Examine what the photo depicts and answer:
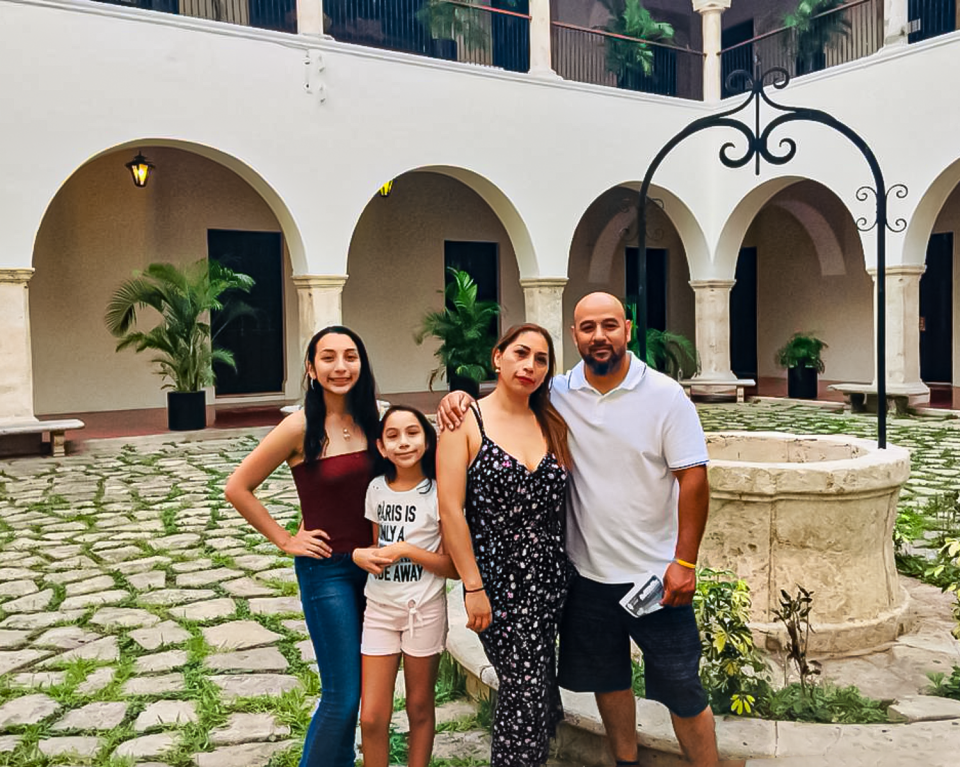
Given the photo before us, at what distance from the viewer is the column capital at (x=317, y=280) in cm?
1128

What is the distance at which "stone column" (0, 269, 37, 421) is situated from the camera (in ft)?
31.0

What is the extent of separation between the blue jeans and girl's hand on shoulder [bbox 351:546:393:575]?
0.12m

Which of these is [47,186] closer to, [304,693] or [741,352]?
[304,693]

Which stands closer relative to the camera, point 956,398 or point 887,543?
point 887,543

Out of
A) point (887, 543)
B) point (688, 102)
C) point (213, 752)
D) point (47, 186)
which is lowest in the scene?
point (213, 752)

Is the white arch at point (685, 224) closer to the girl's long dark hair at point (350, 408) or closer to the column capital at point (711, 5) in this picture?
the column capital at point (711, 5)

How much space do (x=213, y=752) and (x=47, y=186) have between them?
8160mm

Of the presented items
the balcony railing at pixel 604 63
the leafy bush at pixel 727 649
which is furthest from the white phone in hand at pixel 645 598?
the balcony railing at pixel 604 63

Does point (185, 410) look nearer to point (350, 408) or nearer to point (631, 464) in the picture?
point (350, 408)

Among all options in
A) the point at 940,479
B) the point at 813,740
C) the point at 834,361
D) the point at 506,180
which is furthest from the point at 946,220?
the point at 813,740

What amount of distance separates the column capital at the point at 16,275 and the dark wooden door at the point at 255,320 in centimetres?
397

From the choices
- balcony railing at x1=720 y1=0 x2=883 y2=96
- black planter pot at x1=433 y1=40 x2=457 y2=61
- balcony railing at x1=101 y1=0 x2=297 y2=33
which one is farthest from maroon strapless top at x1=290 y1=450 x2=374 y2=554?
black planter pot at x1=433 y1=40 x2=457 y2=61

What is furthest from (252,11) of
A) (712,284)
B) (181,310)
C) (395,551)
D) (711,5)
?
(395,551)

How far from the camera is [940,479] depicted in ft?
24.3
